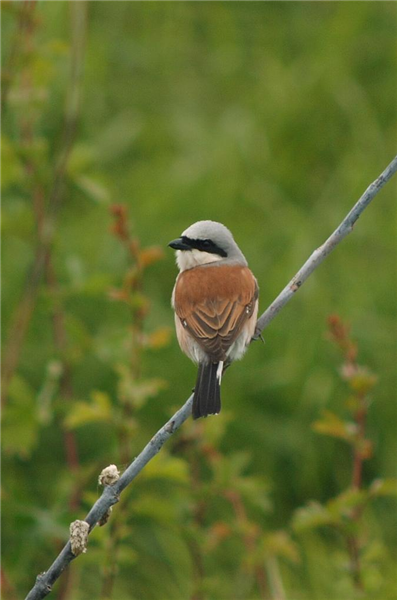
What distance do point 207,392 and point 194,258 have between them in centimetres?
92

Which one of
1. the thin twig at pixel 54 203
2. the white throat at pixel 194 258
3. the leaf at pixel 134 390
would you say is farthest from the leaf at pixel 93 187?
the leaf at pixel 134 390

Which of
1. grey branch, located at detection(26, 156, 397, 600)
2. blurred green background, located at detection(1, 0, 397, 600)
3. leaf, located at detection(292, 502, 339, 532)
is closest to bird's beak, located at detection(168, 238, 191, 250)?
blurred green background, located at detection(1, 0, 397, 600)

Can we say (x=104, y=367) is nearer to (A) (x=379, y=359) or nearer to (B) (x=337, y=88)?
(A) (x=379, y=359)

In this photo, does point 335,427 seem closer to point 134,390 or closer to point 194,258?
point 134,390

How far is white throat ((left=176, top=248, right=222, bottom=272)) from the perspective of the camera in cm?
325

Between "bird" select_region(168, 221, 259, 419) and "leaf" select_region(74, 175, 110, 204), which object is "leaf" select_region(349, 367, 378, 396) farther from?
"leaf" select_region(74, 175, 110, 204)

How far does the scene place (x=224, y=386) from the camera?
14.8 feet

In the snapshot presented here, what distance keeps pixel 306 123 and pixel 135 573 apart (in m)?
3.09

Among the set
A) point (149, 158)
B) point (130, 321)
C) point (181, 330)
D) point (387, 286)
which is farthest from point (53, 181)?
point (149, 158)

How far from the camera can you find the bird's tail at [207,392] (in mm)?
2312

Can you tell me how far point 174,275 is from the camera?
5047 mm

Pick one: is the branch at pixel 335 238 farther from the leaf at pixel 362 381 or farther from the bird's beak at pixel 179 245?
the bird's beak at pixel 179 245

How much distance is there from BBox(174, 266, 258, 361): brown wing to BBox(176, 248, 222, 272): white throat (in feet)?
0.20

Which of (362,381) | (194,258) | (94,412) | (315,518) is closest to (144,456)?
(94,412)
